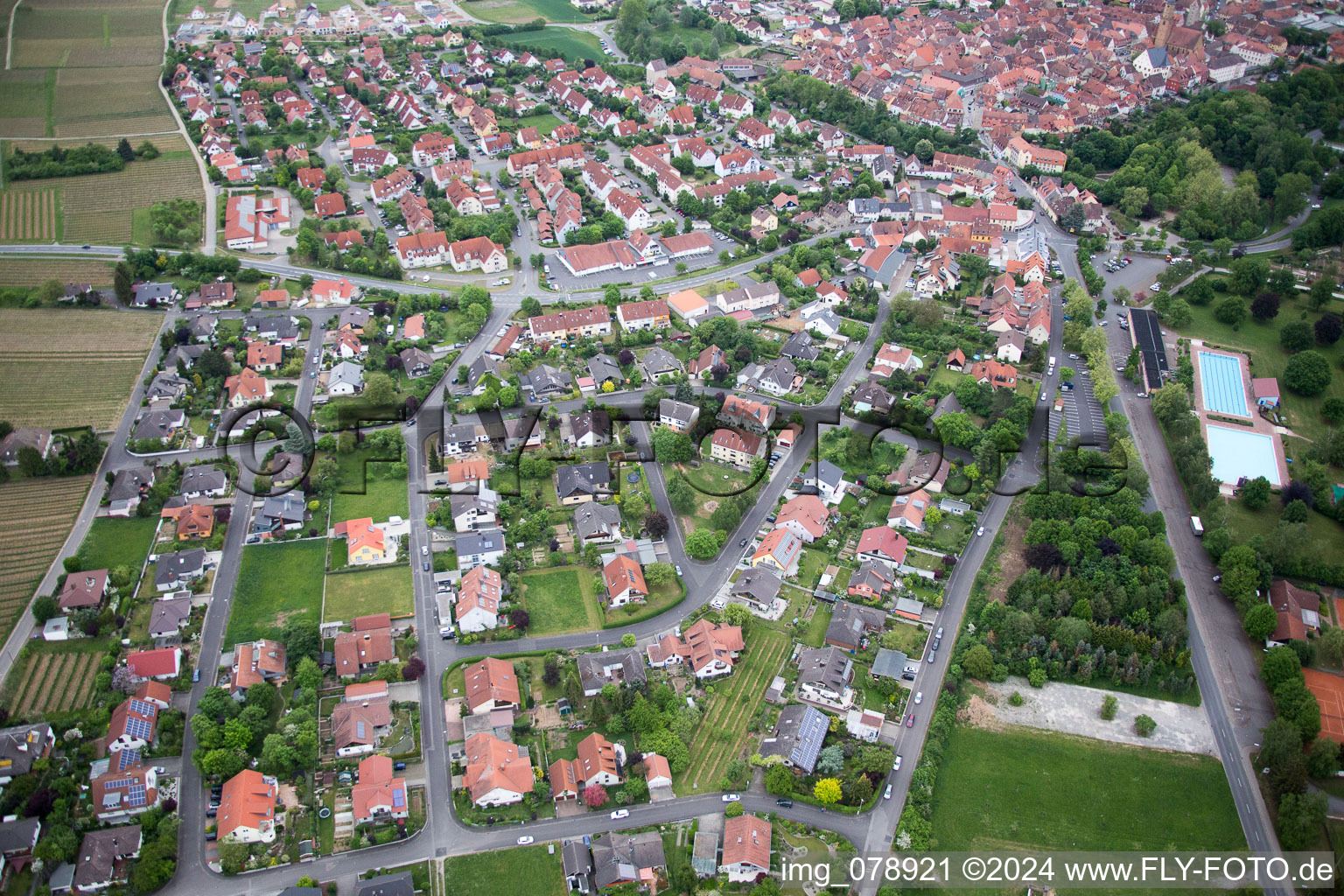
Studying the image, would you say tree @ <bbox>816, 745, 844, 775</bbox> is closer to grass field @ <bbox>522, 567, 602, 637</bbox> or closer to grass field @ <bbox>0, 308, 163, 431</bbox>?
grass field @ <bbox>522, 567, 602, 637</bbox>

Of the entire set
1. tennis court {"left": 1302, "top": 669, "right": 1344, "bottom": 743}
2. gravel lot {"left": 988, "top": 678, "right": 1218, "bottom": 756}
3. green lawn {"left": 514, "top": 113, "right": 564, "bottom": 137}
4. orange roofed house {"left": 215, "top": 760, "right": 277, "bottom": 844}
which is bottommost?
orange roofed house {"left": 215, "top": 760, "right": 277, "bottom": 844}

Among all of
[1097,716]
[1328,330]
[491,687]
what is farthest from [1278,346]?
[491,687]

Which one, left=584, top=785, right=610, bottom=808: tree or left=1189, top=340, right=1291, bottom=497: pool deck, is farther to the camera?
left=1189, top=340, right=1291, bottom=497: pool deck

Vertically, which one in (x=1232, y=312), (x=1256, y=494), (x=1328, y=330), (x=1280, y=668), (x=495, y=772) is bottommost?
(x=495, y=772)

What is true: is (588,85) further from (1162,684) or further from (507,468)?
(1162,684)

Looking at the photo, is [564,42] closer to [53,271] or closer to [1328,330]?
[53,271]

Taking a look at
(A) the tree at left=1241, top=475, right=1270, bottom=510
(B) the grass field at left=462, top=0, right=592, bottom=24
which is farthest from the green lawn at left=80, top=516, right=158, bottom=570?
(B) the grass field at left=462, top=0, right=592, bottom=24

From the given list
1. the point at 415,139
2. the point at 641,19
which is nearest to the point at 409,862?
the point at 415,139
